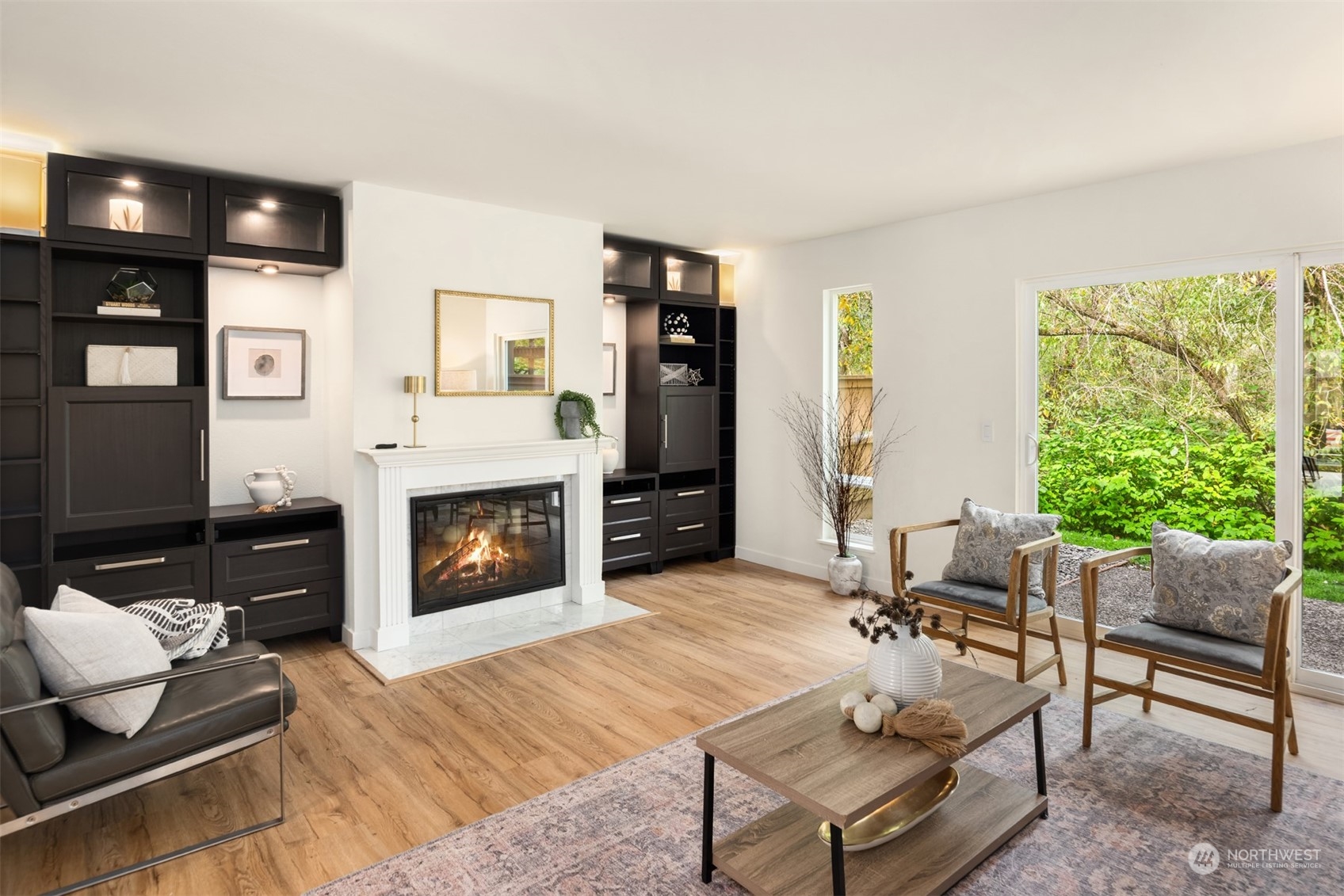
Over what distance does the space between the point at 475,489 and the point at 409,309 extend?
3.76 feet

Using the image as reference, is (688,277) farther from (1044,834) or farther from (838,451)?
(1044,834)

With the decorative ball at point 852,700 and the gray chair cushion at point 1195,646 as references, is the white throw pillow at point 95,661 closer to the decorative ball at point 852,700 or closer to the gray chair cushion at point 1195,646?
the decorative ball at point 852,700

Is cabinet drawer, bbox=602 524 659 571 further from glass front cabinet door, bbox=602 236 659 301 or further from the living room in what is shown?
glass front cabinet door, bbox=602 236 659 301

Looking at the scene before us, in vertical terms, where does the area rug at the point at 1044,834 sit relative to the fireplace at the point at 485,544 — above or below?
below

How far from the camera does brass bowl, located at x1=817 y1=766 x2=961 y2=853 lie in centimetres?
223

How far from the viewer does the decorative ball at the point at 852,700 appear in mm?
2299

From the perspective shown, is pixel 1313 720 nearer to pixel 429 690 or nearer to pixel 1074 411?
pixel 1074 411

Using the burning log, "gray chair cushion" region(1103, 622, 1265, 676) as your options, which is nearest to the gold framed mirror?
the burning log

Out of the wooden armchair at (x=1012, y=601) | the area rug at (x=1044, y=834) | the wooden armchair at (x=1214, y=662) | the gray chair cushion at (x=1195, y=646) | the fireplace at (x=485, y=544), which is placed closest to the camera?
the area rug at (x=1044, y=834)

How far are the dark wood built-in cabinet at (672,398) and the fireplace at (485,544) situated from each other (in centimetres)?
69

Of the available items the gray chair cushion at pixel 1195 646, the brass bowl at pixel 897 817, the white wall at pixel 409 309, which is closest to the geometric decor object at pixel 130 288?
the white wall at pixel 409 309

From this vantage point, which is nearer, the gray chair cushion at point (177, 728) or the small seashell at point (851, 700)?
the gray chair cushion at point (177, 728)

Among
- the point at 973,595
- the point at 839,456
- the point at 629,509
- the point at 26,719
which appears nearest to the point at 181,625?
the point at 26,719

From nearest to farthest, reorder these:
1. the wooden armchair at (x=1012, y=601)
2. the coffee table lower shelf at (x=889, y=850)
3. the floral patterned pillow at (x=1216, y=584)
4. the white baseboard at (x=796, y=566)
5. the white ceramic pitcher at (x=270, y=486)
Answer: the coffee table lower shelf at (x=889, y=850) → the floral patterned pillow at (x=1216, y=584) → the wooden armchair at (x=1012, y=601) → the white ceramic pitcher at (x=270, y=486) → the white baseboard at (x=796, y=566)
